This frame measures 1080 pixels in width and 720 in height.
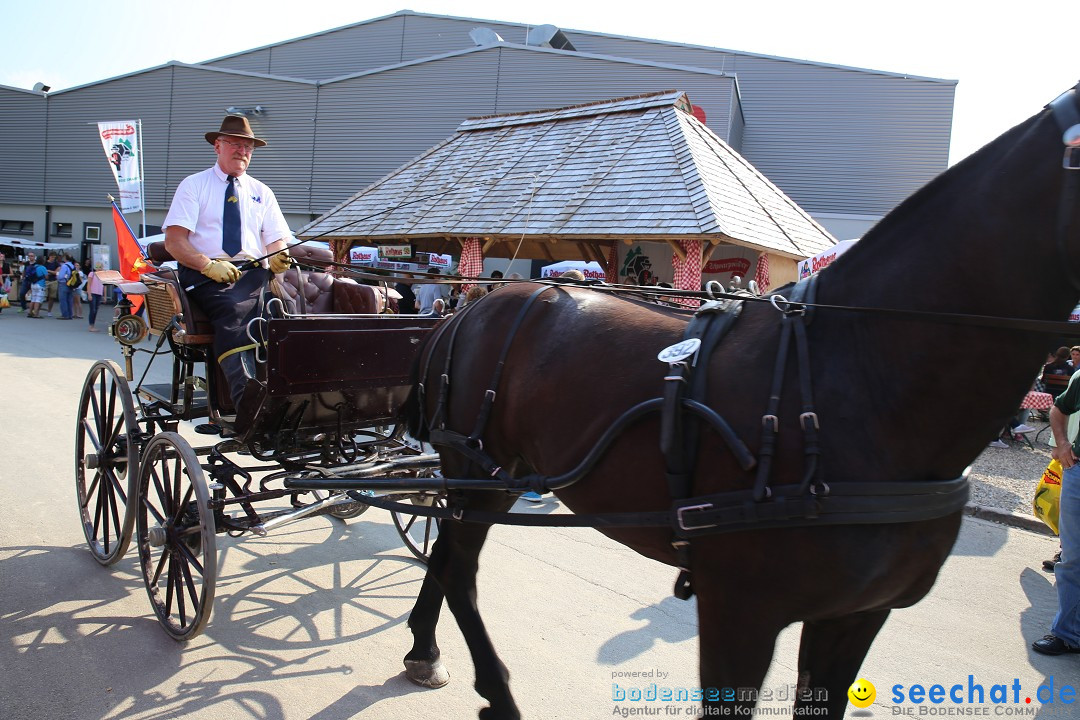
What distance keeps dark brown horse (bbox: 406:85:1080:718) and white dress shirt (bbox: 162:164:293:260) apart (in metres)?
2.88

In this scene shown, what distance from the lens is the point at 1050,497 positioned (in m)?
5.05

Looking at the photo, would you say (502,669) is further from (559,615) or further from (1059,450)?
(1059,450)

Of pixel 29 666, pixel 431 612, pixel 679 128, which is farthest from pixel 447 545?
pixel 679 128

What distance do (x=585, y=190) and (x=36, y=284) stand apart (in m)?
19.7

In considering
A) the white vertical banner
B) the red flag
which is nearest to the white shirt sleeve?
the red flag

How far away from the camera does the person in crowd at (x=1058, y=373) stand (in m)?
11.2

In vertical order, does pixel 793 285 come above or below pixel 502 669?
above

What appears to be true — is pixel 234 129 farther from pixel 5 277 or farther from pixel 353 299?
pixel 5 277

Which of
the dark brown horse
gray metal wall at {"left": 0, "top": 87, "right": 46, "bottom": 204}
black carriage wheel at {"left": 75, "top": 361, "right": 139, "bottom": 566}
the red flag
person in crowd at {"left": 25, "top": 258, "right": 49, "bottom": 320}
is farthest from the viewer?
gray metal wall at {"left": 0, "top": 87, "right": 46, "bottom": 204}

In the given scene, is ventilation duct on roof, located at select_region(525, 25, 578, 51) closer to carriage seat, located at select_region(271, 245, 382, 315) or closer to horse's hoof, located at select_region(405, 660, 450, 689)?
carriage seat, located at select_region(271, 245, 382, 315)

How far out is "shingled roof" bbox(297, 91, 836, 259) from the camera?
10430 millimetres

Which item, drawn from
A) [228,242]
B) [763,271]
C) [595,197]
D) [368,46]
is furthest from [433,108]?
[228,242]

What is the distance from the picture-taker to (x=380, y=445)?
187 inches

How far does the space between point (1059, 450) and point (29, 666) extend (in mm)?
5784
